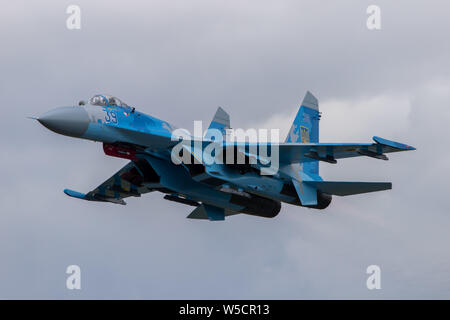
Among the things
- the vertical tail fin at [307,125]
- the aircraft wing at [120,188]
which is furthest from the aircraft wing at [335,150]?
the aircraft wing at [120,188]

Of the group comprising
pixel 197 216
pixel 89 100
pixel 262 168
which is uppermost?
pixel 89 100

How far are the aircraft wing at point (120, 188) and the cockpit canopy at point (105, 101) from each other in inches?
145

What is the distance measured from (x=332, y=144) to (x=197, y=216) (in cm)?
888

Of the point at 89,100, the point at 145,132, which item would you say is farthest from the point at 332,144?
the point at 89,100

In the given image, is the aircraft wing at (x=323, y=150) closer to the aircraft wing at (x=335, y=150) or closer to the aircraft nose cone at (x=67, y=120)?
the aircraft wing at (x=335, y=150)

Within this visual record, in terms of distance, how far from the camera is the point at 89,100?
107ft

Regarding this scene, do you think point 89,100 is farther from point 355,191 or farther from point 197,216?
point 355,191

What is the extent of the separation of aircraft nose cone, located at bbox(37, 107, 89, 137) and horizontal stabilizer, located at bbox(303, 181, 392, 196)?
965 cm

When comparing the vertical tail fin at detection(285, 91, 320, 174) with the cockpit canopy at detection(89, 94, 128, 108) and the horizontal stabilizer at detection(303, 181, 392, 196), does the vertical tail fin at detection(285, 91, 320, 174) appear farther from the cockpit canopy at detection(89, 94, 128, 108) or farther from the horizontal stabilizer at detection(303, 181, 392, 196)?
the cockpit canopy at detection(89, 94, 128, 108)

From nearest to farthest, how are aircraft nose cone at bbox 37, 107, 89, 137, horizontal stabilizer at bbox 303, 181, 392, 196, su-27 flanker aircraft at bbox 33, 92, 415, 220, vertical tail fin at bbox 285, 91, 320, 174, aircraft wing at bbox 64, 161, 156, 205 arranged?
aircraft nose cone at bbox 37, 107, 89, 137 < su-27 flanker aircraft at bbox 33, 92, 415, 220 < horizontal stabilizer at bbox 303, 181, 392, 196 < aircraft wing at bbox 64, 161, 156, 205 < vertical tail fin at bbox 285, 91, 320, 174

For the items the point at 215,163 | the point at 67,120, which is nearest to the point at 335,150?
the point at 215,163

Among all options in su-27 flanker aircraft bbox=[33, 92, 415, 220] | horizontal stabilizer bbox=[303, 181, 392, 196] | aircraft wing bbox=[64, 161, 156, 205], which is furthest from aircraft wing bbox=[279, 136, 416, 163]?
aircraft wing bbox=[64, 161, 156, 205]

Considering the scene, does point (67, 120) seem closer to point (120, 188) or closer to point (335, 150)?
point (120, 188)

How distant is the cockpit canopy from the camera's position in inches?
1275
